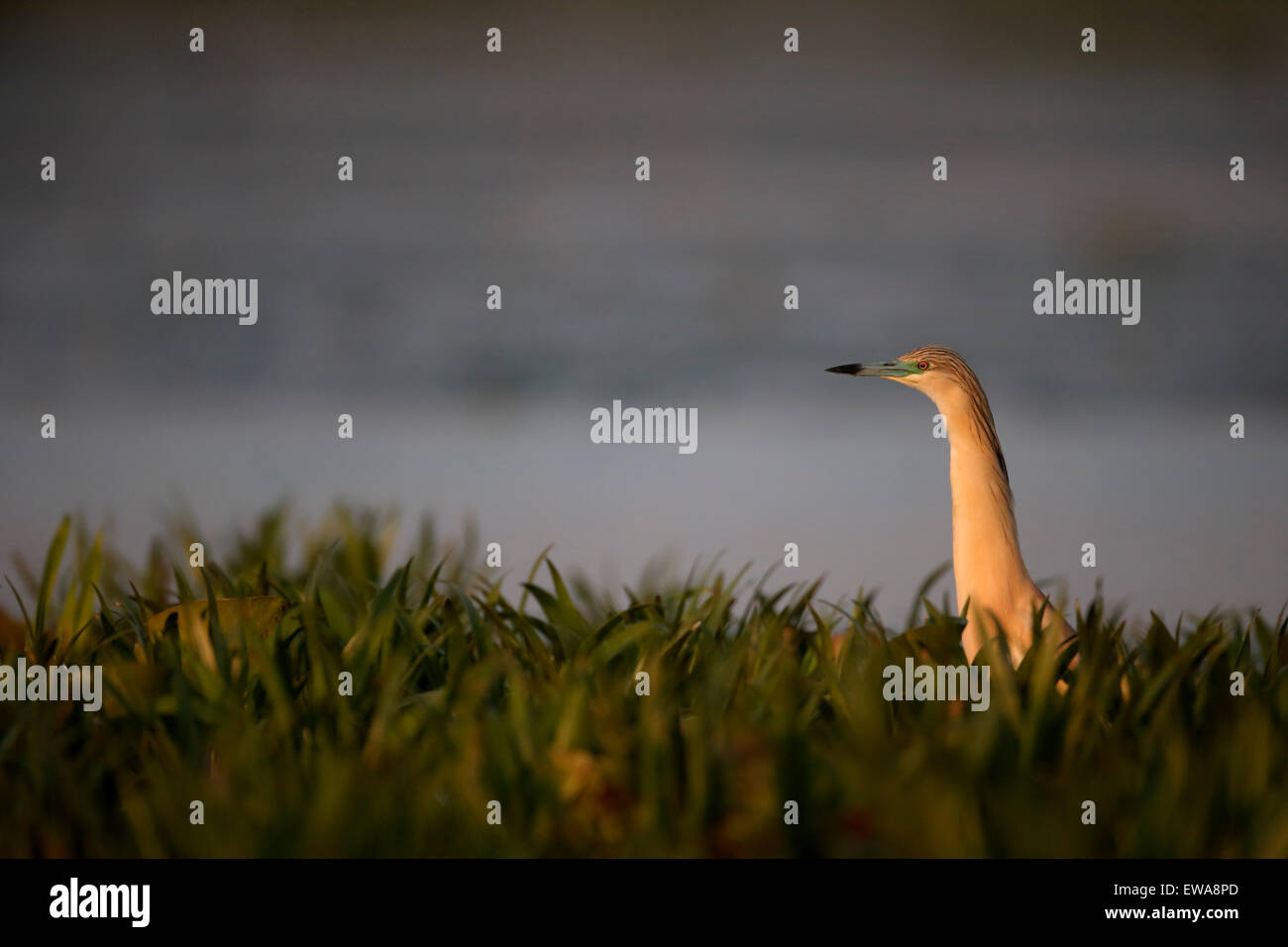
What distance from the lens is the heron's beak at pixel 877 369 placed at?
4.18 metres

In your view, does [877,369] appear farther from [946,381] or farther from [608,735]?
[608,735]

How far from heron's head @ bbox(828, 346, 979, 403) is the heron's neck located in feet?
0.31

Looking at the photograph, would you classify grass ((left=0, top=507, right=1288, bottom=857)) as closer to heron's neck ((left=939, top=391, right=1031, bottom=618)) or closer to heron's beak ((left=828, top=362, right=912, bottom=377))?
heron's neck ((left=939, top=391, right=1031, bottom=618))

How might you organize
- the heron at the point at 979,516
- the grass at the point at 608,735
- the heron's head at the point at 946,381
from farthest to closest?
the heron's head at the point at 946,381 < the heron at the point at 979,516 < the grass at the point at 608,735

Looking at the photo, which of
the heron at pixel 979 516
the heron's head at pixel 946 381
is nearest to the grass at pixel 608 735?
the heron at pixel 979 516

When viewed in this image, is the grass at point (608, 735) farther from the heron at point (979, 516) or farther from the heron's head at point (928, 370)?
the heron's head at point (928, 370)

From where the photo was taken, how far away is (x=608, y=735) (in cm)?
286

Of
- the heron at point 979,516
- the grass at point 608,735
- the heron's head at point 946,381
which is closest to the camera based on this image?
the grass at point 608,735

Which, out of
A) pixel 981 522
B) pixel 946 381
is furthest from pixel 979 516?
pixel 946 381

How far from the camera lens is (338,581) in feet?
14.2

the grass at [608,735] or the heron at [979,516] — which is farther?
the heron at [979,516]
